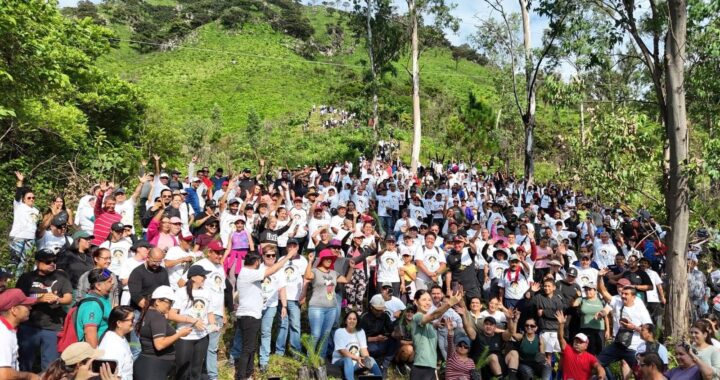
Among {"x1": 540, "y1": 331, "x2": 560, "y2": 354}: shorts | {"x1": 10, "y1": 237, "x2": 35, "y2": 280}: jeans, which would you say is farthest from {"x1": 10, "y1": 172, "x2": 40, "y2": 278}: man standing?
{"x1": 540, "y1": 331, "x2": 560, "y2": 354}: shorts

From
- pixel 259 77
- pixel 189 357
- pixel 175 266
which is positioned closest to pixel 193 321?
pixel 189 357

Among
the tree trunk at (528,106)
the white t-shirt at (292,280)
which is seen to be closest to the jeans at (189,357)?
the white t-shirt at (292,280)

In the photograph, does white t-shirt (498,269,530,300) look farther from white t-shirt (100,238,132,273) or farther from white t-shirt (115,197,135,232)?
white t-shirt (115,197,135,232)

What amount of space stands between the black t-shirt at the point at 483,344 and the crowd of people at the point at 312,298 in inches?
0.7

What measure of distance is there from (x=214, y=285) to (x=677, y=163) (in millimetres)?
7731

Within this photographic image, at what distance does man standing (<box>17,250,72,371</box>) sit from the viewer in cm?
579

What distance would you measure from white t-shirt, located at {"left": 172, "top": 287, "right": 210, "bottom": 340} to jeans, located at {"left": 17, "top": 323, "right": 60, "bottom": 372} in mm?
1443

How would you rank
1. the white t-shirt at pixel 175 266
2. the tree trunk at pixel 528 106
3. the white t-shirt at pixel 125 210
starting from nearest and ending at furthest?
1. the white t-shirt at pixel 175 266
2. the white t-shirt at pixel 125 210
3. the tree trunk at pixel 528 106

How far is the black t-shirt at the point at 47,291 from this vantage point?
19.1 ft

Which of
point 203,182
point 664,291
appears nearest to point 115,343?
point 203,182

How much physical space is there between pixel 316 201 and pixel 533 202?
788 cm

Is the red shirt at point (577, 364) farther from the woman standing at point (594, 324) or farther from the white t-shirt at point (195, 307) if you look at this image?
the white t-shirt at point (195, 307)

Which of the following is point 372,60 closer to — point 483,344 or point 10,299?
point 483,344

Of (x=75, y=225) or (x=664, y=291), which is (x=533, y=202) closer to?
(x=664, y=291)
